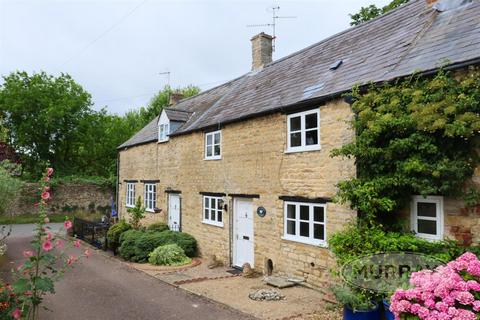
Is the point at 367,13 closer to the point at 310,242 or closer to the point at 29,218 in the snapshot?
the point at 310,242

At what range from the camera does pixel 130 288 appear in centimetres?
1073

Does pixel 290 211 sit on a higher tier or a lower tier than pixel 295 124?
lower

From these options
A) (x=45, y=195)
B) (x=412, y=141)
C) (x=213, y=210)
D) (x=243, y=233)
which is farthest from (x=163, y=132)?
(x=412, y=141)

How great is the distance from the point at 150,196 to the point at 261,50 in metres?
10.0

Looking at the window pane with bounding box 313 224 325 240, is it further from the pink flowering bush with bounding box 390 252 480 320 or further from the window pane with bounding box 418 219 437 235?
the pink flowering bush with bounding box 390 252 480 320

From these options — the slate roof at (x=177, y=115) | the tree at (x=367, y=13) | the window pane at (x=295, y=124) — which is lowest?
the window pane at (x=295, y=124)

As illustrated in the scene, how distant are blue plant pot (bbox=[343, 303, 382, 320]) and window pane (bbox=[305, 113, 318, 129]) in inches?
203

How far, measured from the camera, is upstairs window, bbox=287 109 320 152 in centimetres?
1023

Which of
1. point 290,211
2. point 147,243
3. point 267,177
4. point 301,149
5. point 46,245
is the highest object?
point 301,149

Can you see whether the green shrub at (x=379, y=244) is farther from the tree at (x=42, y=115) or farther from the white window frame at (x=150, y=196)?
the tree at (x=42, y=115)

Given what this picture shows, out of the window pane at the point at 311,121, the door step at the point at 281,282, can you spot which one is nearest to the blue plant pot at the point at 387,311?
the door step at the point at 281,282

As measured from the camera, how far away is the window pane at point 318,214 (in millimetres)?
9992

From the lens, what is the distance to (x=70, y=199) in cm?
3186

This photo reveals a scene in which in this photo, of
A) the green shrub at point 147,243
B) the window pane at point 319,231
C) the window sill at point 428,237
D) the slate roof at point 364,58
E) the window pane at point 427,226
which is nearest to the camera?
the window sill at point 428,237
